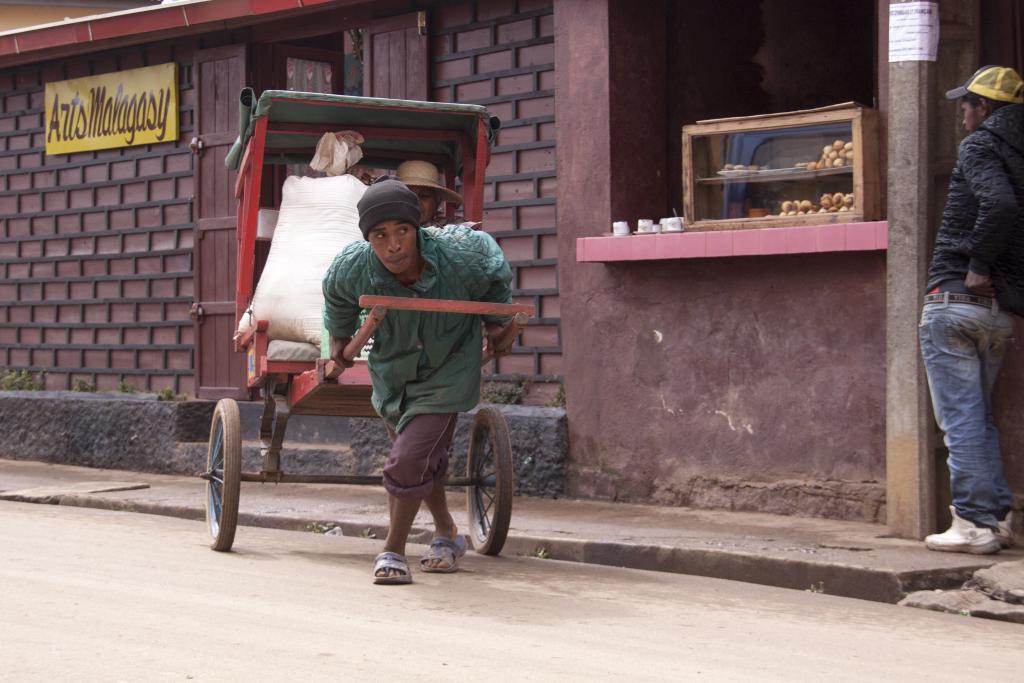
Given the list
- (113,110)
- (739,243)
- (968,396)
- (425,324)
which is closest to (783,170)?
(739,243)

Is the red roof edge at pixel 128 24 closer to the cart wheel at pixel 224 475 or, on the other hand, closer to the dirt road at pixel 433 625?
the cart wheel at pixel 224 475

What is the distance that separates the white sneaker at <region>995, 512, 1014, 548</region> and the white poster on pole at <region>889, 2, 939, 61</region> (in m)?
2.38

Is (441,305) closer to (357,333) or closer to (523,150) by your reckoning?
(357,333)

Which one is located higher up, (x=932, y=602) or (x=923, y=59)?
(x=923, y=59)

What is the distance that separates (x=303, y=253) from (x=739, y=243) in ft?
8.50

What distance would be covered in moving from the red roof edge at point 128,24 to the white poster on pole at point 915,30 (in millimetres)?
5190

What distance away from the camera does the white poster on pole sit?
7.80 meters

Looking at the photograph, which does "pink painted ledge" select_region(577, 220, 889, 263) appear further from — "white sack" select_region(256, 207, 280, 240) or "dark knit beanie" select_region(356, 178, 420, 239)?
"dark knit beanie" select_region(356, 178, 420, 239)

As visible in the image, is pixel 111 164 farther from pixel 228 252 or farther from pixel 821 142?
pixel 821 142

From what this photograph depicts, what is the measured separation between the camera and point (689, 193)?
9570 mm

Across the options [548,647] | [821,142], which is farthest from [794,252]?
[548,647]

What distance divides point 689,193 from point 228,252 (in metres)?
4.89

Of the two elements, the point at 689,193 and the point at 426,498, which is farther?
Answer: the point at 689,193

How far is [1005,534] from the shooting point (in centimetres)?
751
